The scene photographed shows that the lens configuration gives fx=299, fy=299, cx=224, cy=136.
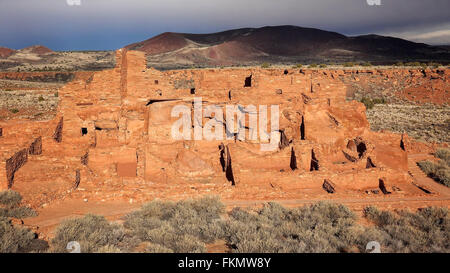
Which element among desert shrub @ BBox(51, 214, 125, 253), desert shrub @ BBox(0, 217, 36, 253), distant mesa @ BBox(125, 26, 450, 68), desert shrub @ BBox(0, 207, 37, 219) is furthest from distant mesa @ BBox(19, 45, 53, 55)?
desert shrub @ BBox(51, 214, 125, 253)

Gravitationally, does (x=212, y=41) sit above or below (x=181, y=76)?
above

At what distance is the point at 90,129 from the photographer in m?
13.0

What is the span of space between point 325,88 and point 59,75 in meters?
51.8

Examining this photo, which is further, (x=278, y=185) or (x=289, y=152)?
(x=289, y=152)

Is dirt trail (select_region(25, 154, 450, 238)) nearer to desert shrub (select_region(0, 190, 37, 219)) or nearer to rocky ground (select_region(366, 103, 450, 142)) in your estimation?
desert shrub (select_region(0, 190, 37, 219))

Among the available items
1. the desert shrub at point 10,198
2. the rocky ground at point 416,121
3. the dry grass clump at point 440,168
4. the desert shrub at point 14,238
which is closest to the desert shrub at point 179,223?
the desert shrub at point 14,238

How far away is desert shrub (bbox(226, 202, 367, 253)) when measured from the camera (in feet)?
20.1

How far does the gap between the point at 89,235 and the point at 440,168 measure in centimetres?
1443

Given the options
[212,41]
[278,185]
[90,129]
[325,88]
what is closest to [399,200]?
[278,185]

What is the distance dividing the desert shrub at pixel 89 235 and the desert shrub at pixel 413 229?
19.0ft

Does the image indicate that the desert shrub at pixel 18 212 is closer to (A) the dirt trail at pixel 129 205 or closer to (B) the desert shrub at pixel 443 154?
(A) the dirt trail at pixel 129 205

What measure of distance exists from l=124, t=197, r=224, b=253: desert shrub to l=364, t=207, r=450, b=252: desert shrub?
12.8 ft

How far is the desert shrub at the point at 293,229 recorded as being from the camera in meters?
6.13
